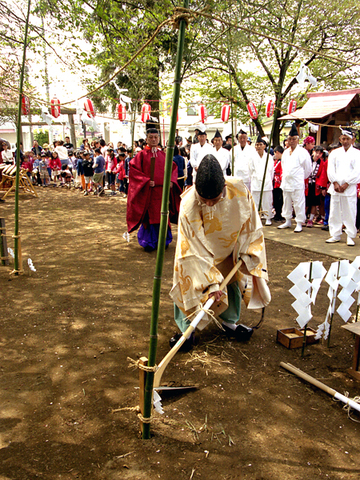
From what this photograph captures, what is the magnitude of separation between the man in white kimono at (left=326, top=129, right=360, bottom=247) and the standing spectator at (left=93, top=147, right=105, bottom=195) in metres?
8.02

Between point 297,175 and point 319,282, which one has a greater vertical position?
point 297,175

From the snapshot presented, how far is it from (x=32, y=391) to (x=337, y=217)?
18.7 feet

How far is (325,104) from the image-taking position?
11492 millimetres

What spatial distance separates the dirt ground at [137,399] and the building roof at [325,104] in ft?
26.1

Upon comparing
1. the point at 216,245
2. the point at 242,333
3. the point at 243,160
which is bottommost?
the point at 242,333

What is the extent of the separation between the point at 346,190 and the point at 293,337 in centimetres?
407

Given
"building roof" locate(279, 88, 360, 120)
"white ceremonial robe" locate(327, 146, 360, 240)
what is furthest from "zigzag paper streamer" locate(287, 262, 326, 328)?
"building roof" locate(279, 88, 360, 120)

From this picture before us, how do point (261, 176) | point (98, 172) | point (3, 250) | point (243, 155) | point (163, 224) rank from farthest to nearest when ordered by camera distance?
point (98, 172) → point (243, 155) → point (261, 176) → point (3, 250) → point (163, 224)

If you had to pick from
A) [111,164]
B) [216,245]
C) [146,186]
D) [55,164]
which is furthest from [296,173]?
[55,164]

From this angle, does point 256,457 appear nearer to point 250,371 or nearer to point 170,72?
point 250,371

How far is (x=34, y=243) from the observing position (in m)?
6.56

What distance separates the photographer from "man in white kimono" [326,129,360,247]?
6.34 metres

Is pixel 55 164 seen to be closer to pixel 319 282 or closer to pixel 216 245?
pixel 216 245

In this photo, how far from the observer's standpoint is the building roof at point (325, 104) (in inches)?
426
